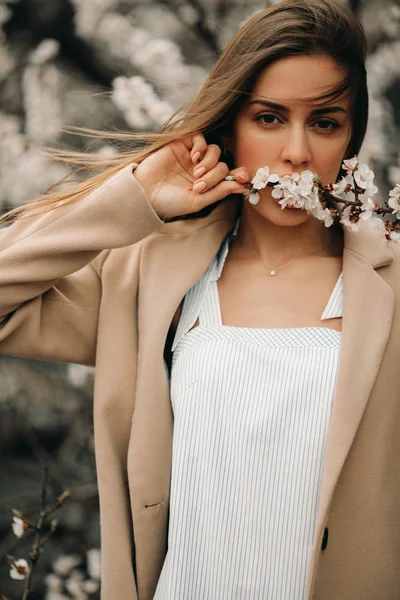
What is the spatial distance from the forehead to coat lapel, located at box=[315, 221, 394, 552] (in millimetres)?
350

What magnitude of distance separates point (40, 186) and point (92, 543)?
146 centimetres

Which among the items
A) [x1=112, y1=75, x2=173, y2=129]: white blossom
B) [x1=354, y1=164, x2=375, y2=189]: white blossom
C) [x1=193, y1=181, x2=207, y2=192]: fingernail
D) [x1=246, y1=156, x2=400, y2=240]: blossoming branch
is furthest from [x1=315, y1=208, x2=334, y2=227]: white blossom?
[x1=112, y1=75, x2=173, y2=129]: white blossom

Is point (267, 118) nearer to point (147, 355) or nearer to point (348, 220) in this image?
point (348, 220)

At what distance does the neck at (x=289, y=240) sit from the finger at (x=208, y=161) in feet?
0.60

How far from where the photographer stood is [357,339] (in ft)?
5.54

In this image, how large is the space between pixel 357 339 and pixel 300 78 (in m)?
0.60

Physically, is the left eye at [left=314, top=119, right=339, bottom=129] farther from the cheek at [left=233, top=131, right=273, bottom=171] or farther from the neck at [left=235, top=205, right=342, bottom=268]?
the neck at [left=235, top=205, right=342, bottom=268]

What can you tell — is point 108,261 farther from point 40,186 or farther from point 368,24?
point 368,24

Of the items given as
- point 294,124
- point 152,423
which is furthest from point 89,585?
point 294,124

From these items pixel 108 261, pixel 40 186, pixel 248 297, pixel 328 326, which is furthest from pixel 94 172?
pixel 328 326

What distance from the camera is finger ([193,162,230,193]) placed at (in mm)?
1907

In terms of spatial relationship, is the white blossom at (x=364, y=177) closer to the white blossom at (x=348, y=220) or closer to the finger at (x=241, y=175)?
the white blossom at (x=348, y=220)

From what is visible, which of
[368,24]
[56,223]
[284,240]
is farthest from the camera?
[368,24]

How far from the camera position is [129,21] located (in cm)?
305
